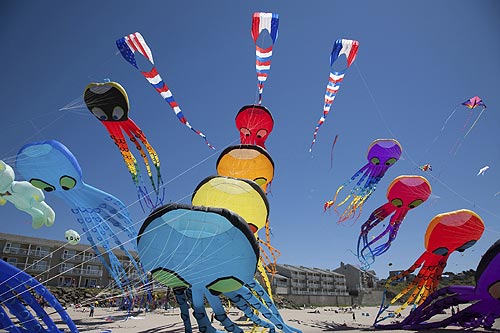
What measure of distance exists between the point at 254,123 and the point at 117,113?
5.23 meters

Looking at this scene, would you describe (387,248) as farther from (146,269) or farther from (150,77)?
(150,77)

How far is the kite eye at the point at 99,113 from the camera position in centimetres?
1017

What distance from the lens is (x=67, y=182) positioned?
34.1 ft

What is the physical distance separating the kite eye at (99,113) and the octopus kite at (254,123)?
5.06 m

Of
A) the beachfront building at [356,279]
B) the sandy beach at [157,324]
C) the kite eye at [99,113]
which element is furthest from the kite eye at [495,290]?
the beachfront building at [356,279]

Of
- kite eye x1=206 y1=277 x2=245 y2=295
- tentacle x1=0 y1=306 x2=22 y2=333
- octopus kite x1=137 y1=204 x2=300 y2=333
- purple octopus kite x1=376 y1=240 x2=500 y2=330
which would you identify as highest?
octopus kite x1=137 y1=204 x2=300 y2=333

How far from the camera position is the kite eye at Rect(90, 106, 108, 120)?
1017 centimetres

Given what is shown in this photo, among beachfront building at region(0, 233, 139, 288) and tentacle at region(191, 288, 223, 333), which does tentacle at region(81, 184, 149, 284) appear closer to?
tentacle at region(191, 288, 223, 333)

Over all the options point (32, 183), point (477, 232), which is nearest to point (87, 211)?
point (32, 183)

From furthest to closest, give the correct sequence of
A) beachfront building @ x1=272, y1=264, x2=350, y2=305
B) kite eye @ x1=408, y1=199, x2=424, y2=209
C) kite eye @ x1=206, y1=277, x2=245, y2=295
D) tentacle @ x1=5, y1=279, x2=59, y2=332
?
1. beachfront building @ x1=272, y1=264, x2=350, y2=305
2. kite eye @ x1=408, y1=199, x2=424, y2=209
3. kite eye @ x1=206, y1=277, x2=245, y2=295
4. tentacle @ x1=5, y1=279, x2=59, y2=332

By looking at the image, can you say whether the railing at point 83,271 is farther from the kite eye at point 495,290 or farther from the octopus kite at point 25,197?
the kite eye at point 495,290

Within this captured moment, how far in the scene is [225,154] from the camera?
1145 centimetres

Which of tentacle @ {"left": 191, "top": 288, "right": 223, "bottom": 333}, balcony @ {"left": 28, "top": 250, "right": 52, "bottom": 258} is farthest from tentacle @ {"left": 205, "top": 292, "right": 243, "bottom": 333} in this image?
balcony @ {"left": 28, "top": 250, "right": 52, "bottom": 258}

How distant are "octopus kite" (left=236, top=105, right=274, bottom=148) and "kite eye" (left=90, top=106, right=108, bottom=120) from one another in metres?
5.06
